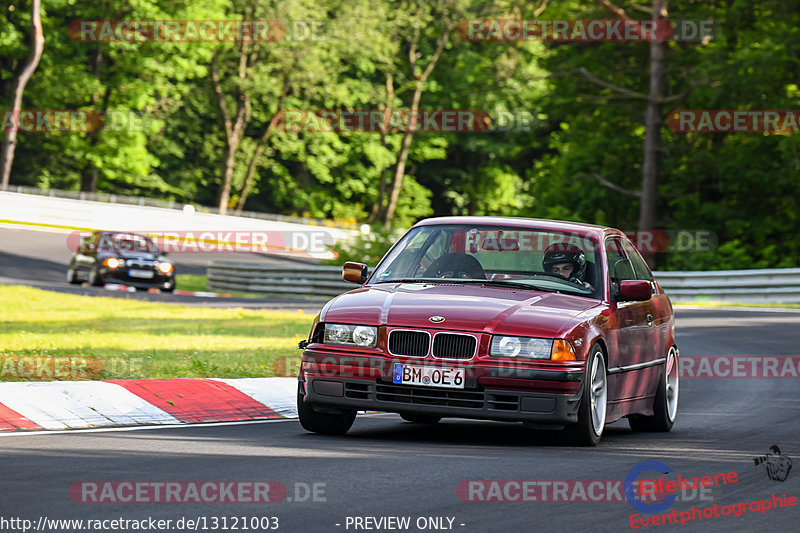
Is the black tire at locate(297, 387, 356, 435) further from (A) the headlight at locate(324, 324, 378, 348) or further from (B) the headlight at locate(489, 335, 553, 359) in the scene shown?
(B) the headlight at locate(489, 335, 553, 359)

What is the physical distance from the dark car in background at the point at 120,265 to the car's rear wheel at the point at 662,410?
2209 centimetres

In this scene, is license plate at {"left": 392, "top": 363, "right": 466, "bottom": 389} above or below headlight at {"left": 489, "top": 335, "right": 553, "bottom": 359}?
below

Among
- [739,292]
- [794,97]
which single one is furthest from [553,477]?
[794,97]

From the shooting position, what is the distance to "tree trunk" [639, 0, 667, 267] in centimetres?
3556

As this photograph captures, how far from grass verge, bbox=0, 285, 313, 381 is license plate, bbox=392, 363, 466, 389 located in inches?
141

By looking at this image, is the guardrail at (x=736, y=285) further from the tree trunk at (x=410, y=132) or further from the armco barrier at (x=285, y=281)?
the tree trunk at (x=410, y=132)

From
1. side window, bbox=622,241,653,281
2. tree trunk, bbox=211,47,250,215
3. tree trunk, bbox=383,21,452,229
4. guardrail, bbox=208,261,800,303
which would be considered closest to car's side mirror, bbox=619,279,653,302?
side window, bbox=622,241,653,281

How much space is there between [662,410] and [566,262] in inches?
66.9

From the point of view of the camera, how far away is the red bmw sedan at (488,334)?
27.4ft

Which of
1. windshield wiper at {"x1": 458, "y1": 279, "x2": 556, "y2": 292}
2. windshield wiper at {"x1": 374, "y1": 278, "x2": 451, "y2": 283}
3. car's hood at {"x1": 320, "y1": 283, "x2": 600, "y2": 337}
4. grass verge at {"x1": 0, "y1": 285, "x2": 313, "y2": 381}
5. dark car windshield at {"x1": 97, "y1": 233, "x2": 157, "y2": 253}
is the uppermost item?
windshield wiper at {"x1": 458, "y1": 279, "x2": 556, "y2": 292}

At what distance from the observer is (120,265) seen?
3148 centimetres

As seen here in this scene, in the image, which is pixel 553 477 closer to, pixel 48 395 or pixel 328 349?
pixel 328 349

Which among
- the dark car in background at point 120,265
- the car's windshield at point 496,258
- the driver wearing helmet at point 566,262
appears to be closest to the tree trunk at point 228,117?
the dark car in background at point 120,265

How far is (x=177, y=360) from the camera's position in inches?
522
